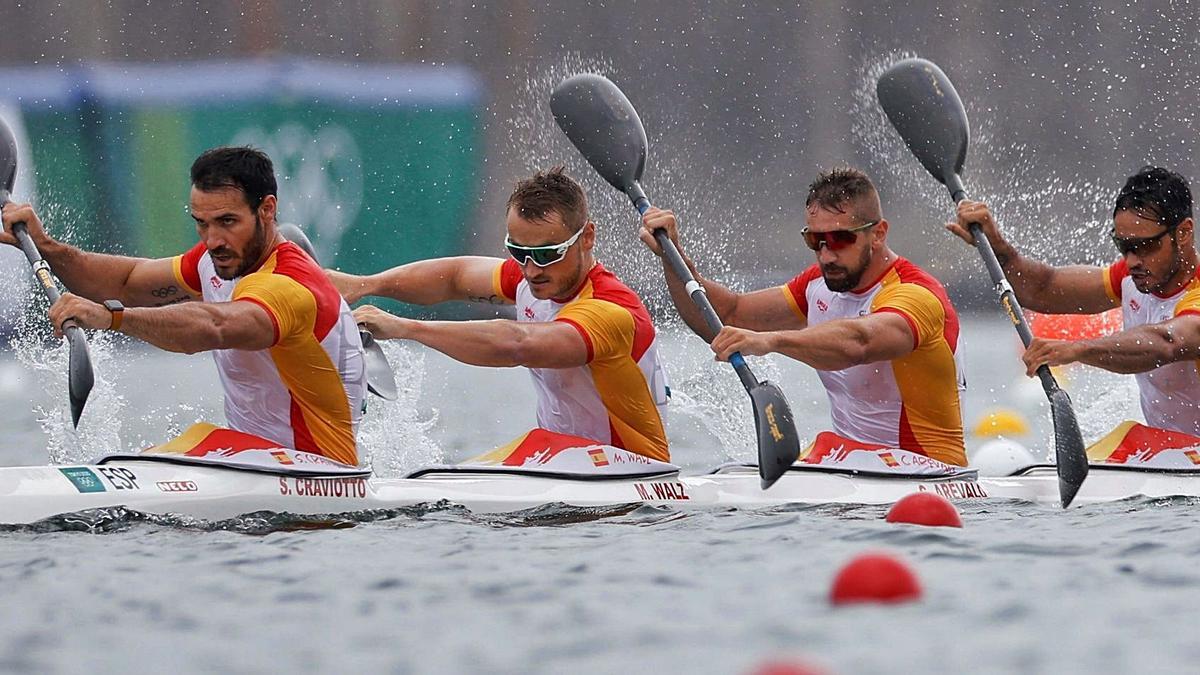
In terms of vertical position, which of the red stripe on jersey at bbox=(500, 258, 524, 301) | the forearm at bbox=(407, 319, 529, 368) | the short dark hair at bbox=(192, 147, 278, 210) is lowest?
the forearm at bbox=(407, 319, 529, 368)

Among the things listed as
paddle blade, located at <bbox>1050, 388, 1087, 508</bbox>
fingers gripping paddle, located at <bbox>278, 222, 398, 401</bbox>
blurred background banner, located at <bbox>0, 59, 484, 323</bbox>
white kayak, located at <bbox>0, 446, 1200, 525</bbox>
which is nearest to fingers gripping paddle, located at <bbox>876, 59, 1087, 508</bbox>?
paddle blade, located at <bbox>1050, 388, 1087, 508</bbox>

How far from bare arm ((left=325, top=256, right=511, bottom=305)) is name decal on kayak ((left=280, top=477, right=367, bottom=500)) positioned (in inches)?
41.8

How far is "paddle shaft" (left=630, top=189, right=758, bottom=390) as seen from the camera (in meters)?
5.90

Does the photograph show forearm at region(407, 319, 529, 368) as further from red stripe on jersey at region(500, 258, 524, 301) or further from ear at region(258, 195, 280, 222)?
red stripe on jersey at region(500, 258, 524, 301)

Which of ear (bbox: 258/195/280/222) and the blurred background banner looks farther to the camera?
the blurred background banner

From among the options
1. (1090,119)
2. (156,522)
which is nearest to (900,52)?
(1090,119)

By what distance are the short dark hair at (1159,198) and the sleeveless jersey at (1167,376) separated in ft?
0.85

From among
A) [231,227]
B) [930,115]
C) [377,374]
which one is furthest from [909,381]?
[231,227]

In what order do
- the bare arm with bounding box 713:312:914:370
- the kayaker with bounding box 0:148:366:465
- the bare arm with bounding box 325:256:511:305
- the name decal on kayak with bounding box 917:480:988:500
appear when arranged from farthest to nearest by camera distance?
the bare arm with bounding box 325:256:511:305 < the name decal on kayak with bounding box 917:480:988:500 < the bare arm with bounding box 713:312:914:370 < the kayaker with bounding box 0:148:366:465

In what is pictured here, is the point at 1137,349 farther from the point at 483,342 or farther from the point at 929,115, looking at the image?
the point at 483,342

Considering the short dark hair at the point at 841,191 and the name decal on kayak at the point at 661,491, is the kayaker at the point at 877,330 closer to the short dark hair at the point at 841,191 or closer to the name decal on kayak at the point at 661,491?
the short dark hair at the point at 841,191

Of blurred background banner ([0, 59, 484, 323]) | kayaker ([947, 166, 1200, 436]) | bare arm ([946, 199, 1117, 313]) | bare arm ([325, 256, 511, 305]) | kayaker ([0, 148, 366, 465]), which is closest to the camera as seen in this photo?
kayaker ([0, 148, 366, 465])

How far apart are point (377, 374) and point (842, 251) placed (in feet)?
5.81

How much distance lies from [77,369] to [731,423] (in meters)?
3.73
